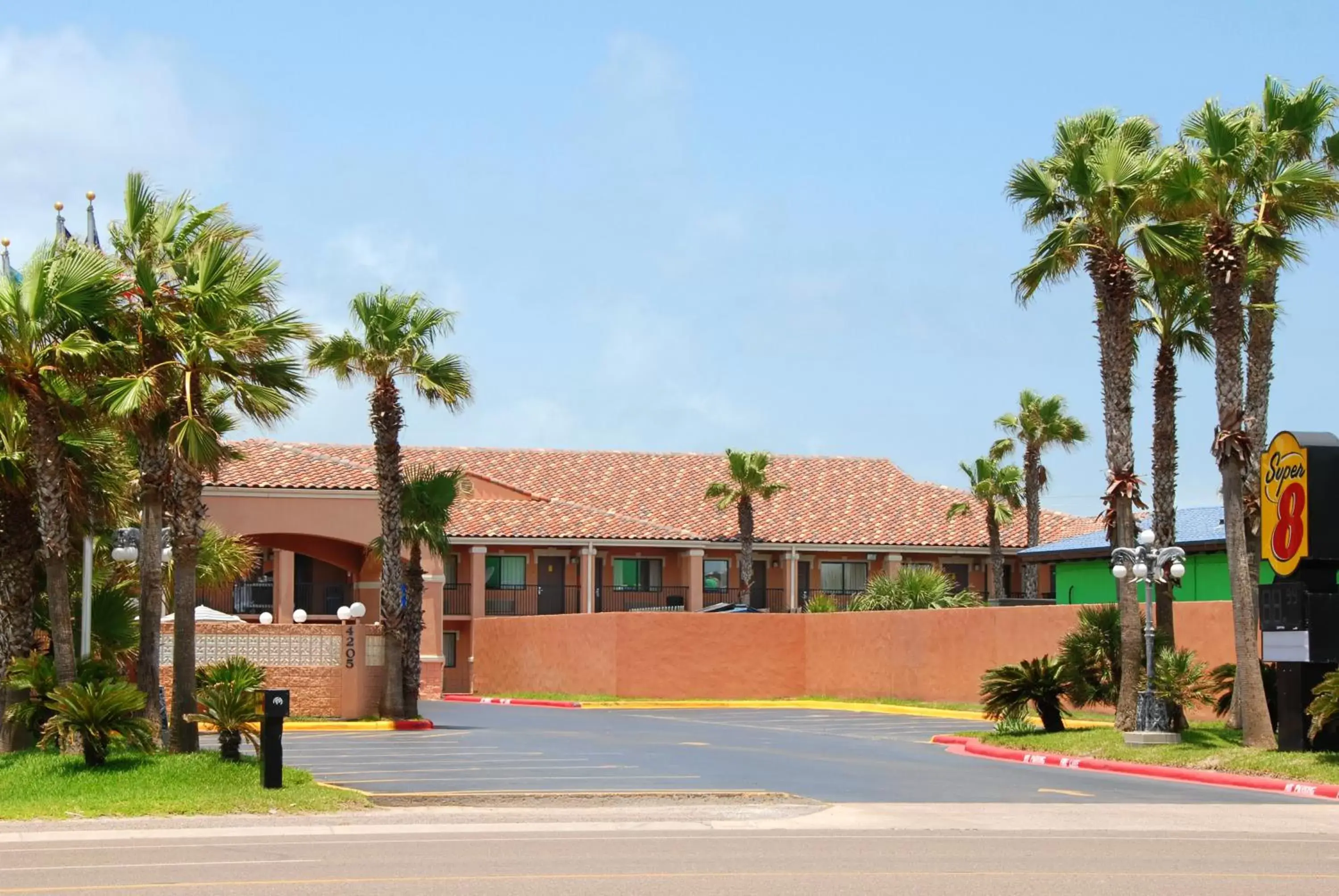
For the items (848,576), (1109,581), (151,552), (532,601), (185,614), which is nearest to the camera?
(185,614)

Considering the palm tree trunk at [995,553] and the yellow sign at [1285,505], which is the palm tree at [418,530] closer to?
the yellow sign at [1285,505]

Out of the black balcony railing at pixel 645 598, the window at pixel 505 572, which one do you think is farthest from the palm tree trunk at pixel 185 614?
the black balcony railing at pixel 645 598

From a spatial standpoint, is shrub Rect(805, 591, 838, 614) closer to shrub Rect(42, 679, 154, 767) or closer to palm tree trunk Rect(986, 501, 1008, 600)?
palm tree trunk Rect(986, 501, 1008, 600)

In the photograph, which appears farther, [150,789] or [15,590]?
[15,590]

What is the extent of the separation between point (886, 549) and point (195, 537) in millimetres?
39935

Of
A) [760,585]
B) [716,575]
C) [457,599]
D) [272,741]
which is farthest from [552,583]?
[272,741]

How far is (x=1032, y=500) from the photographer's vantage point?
61906 mm

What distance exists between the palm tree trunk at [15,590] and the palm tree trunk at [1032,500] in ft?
142

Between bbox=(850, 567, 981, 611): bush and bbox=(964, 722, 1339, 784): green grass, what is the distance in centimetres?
1540

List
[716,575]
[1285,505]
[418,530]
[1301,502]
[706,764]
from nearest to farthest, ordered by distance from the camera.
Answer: [1301,502] → [1285,505] → [706,764] → [418,530] → [716,575]

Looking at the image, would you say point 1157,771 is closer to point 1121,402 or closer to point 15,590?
point 1121,402

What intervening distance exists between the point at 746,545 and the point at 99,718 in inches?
1456

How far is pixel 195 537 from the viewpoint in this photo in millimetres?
22422

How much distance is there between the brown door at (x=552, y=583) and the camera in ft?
187
